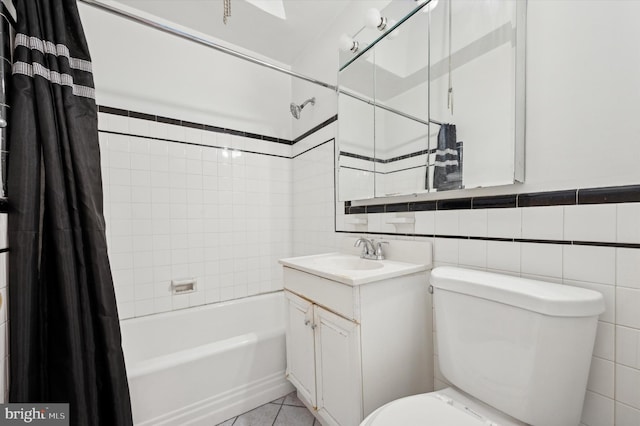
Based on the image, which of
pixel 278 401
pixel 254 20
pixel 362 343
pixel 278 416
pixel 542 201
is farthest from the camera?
pixel 254 20

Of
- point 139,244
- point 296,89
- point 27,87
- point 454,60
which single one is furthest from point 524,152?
point 139,244

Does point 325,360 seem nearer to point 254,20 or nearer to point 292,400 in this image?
point 292,400

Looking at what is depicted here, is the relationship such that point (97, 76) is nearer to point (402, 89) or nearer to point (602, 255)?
point (402, 89)

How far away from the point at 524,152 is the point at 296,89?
1918mm

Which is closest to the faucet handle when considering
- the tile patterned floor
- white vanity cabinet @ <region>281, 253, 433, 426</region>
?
white vanity cabinet @ <region>281, 253, 433, 426</region>

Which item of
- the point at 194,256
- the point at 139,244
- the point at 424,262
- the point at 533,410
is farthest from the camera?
the point at 194,256

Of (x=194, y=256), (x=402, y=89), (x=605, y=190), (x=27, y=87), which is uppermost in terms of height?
(x=402, y=89)

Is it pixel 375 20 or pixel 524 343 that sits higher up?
pixel 375 20

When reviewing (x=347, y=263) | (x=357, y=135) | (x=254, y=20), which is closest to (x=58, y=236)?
(x=347, y=263)

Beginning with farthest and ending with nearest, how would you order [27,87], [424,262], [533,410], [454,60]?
1. [424,262]
2. [454,60]
3. [27,87]
4. [533,410]

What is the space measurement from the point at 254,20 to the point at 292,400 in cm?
254

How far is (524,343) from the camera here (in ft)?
2.45

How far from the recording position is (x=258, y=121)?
228cm

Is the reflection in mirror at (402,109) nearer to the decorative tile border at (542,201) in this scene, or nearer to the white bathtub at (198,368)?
the decorative tile border at (542,201)
